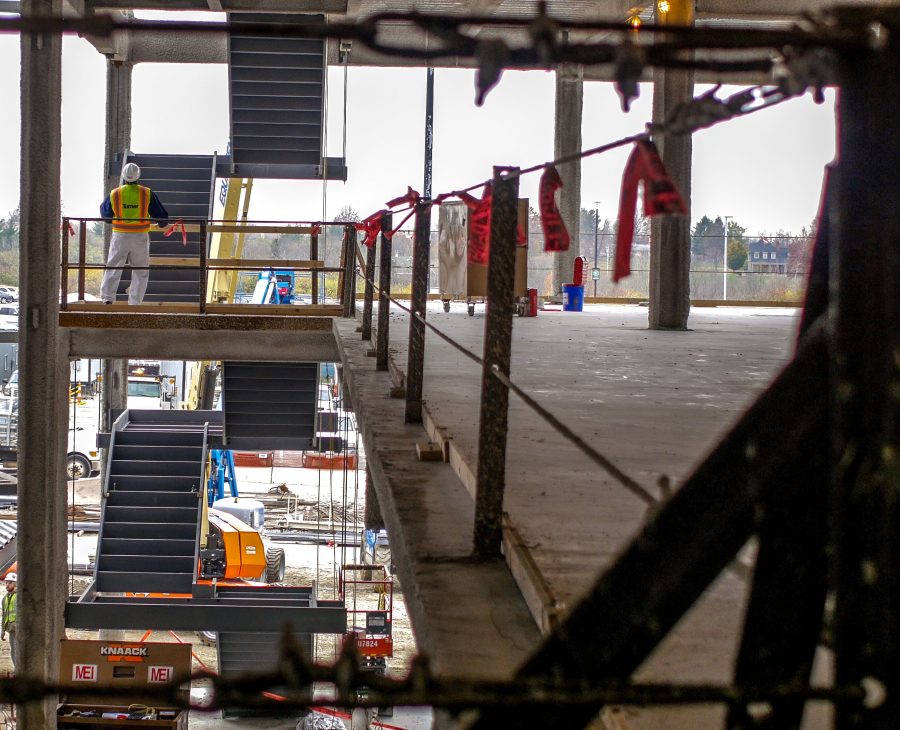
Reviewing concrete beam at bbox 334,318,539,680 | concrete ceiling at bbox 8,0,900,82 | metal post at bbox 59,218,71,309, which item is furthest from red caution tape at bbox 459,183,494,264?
concrete ceiling at bbox 8,0,900,82

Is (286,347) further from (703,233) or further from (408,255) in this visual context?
(703,233)

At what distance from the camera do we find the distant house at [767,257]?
29.0 meters

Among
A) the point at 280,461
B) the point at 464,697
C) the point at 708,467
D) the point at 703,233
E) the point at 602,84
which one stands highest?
the point at 602,84

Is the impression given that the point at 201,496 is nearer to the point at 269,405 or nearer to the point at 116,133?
the point at 269,405

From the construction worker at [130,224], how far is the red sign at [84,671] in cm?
449

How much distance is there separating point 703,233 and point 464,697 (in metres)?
28.8

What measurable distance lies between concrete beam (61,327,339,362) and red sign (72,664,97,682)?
150 inches

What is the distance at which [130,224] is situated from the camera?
13.0m

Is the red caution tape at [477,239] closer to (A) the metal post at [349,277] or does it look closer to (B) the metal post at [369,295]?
(B) the metal post at [369,295]

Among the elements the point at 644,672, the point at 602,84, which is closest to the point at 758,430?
the point at 644,672

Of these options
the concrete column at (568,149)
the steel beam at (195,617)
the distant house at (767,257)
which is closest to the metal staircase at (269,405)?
the steel beam at (195,617)

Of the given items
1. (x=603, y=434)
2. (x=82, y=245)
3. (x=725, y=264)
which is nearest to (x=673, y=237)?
(x=82, y=245)

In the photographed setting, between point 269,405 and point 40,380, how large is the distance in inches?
212

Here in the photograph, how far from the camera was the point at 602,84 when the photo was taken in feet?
89.2
